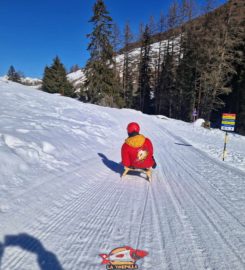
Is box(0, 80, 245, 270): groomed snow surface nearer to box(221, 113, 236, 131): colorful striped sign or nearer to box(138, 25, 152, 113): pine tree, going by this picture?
box(221, 113, 236, 131): colorful striped sign

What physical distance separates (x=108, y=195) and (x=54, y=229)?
141cm

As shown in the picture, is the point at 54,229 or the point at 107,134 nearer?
the point at 54,229

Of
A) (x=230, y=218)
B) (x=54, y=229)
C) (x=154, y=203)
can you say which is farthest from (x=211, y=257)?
(x=54, y=229)

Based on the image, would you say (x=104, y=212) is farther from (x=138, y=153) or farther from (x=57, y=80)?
(x=57, y=80)

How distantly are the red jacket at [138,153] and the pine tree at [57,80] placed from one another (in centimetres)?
3510

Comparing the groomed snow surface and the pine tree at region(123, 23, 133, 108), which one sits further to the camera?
the pine tree at region(123, 23, 133, 108)

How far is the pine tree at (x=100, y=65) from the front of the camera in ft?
86.8

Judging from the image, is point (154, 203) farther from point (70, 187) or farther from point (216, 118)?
point (216, 118)

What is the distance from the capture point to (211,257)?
7.52ft

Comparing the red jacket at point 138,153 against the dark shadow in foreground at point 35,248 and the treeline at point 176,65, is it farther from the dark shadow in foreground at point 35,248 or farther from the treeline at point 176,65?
the treeline at point 176,65

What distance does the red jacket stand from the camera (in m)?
4.91

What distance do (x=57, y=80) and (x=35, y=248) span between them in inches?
1529

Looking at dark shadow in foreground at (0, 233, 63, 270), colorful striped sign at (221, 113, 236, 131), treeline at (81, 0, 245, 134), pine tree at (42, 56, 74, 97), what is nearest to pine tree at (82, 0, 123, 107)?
treeline at (81, 0, 245, 134)

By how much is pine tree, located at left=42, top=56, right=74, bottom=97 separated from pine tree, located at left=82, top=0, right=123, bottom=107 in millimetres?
12283
